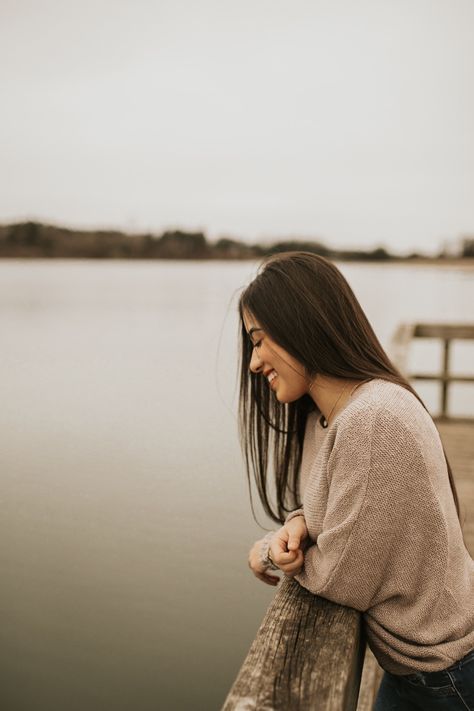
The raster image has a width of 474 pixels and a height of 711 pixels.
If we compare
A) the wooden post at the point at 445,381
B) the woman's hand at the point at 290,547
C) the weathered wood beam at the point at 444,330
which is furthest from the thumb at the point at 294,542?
the wooden post at the point at 445,381

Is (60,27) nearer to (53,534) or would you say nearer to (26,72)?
(26,72)

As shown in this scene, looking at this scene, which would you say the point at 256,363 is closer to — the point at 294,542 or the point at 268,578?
the point at 294,542

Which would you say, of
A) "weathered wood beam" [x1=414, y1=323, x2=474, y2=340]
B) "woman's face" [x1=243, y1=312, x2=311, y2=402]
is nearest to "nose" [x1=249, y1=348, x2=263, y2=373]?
"woman's face" [x1=243, y1=312, x2=311, y2=402]

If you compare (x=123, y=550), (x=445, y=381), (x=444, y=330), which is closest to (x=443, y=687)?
(x=123, y=550)

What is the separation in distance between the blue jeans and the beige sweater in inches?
1.0

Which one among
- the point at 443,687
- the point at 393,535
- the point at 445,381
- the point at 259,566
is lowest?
the point at 445,381

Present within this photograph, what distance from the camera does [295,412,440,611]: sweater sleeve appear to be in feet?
3.52

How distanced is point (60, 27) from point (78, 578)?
56.6m

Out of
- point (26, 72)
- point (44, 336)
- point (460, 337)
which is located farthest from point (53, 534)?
point (26, 72)

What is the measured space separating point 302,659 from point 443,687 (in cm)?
39

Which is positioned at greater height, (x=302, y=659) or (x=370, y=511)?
(x=370, y=511)

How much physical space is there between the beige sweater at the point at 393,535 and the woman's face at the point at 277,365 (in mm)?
182

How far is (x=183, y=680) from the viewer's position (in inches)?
185

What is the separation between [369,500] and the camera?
1.08 m
